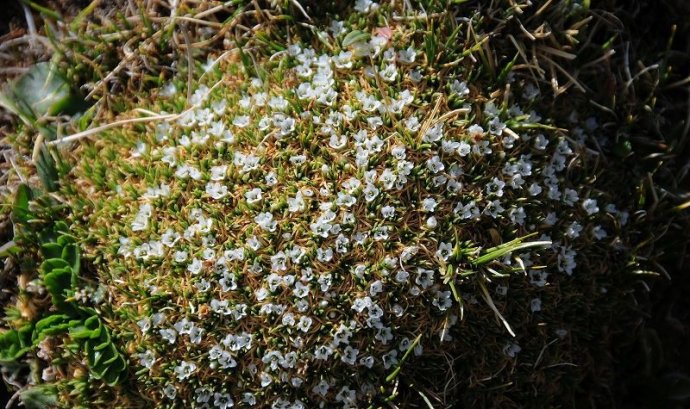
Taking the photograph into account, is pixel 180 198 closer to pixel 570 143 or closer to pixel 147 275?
pixel 147 275

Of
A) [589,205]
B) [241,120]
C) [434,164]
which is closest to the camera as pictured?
[434,164]

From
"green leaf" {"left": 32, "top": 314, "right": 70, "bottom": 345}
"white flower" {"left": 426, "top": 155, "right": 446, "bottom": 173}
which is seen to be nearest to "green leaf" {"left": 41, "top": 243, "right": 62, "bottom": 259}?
"green leaf" {"left": 32, "top": 314, "right": 70, "bottom": 345}

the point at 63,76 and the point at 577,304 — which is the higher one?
the point at 63,76

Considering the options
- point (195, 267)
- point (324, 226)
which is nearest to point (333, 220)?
point (324, 226)

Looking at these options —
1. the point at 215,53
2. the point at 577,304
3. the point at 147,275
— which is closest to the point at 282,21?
the point at 215,53

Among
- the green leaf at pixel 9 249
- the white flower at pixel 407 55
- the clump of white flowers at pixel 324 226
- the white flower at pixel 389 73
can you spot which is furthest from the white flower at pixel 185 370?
the white flower at pixel 407 55

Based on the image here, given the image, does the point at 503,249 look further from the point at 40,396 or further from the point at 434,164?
the point at 40,396
